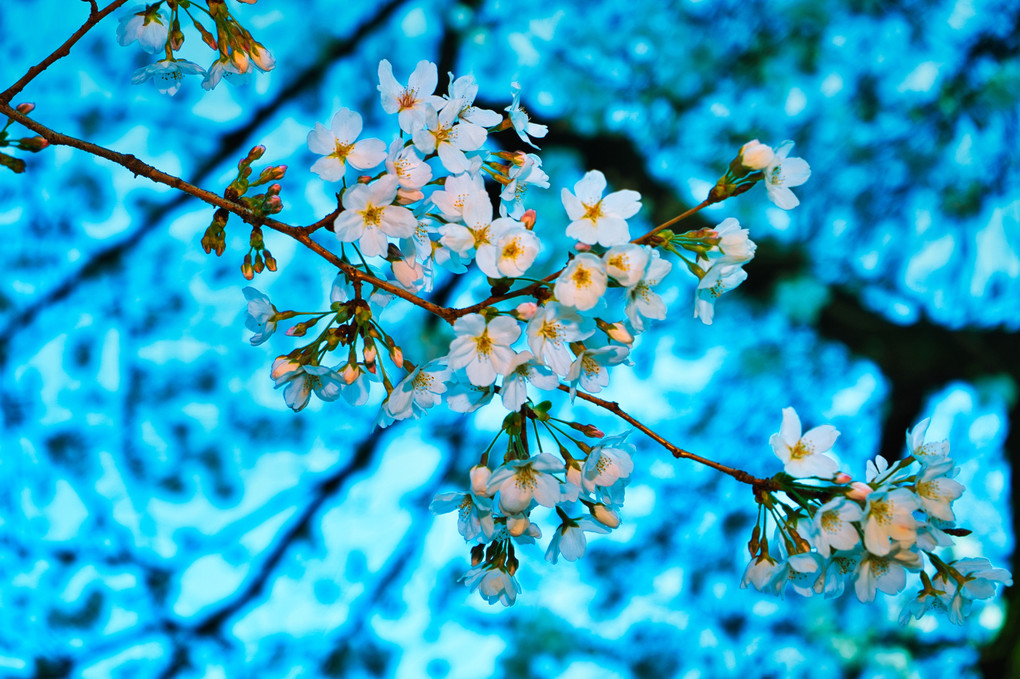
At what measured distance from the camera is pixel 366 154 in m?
0.93

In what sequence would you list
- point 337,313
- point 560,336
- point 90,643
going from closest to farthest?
point 560,336, point 337,313, point 90,643

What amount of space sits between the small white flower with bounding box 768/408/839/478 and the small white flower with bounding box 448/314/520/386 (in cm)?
46

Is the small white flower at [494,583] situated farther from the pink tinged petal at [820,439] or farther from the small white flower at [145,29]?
the small white flower at [145,29]

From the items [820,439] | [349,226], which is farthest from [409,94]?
[820,439]

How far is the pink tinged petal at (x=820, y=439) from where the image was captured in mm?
1019

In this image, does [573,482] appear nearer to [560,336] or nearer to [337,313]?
[560,336]

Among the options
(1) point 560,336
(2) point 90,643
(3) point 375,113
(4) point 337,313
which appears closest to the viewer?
(1) point 560,336

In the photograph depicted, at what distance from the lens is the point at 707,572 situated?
3.73 metres

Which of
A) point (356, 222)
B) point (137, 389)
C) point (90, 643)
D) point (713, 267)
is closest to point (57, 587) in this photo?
point (90, 643)

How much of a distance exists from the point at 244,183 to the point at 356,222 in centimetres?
23

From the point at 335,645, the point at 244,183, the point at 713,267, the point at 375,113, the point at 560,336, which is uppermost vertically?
the point at 375,113

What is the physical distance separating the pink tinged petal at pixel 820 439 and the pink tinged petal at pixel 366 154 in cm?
78

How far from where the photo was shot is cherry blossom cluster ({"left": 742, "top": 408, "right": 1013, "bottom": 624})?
86cm

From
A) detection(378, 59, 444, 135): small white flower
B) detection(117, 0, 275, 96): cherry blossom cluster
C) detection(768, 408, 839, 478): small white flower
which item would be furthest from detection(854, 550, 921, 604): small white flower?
detection(117, 0, 275, 96): cherry blossom cluster
